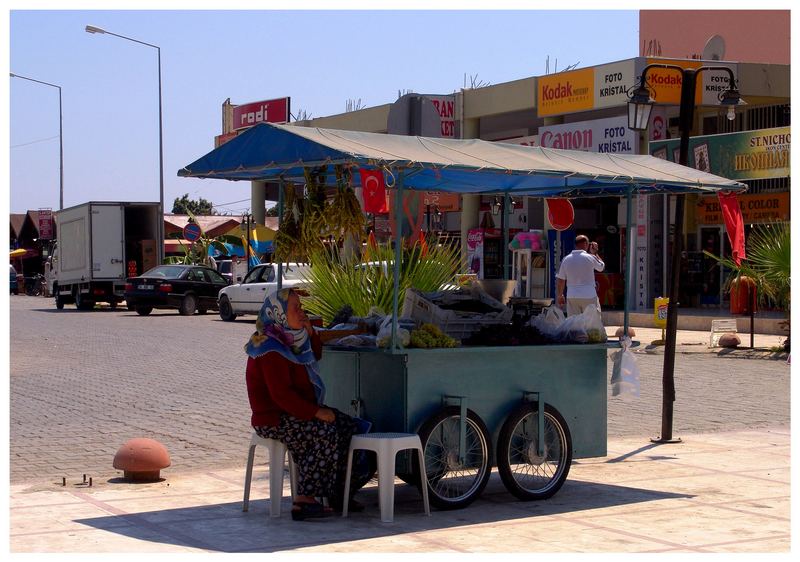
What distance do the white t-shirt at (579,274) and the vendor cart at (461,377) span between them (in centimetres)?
567

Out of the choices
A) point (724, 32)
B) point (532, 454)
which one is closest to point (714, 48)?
point (532, 454)

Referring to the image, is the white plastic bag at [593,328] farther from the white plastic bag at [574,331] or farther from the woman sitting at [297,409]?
the woman sitting at [297,409]

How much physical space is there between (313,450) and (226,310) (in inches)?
966

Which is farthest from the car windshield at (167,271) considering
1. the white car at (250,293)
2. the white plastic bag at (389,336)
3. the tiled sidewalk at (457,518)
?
the white plastic bag at (389,336)

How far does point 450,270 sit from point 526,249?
19979mm

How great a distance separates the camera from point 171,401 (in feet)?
47.2

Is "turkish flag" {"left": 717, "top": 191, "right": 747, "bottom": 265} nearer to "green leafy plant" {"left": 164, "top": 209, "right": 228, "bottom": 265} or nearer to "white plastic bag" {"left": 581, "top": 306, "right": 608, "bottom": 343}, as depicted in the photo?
"white plastic bag" {"left": 581, "top": 306, "right": 608, "bottom": 343}

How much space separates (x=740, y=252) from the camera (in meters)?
11.6

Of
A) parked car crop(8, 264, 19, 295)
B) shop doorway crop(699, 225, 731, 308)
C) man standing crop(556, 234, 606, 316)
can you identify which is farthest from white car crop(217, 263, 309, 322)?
parked car crop(8, 264, 19, 295)

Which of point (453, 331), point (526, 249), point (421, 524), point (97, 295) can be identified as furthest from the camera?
point (97, 295)

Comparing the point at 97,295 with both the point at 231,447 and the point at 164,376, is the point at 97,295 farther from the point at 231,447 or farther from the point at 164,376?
the point at 231,447

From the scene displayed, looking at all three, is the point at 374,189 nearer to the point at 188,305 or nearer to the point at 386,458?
the point at 386,458

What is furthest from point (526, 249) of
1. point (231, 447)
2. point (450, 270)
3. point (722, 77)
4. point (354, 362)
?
point (354, 362)

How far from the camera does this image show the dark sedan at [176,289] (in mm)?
34531
